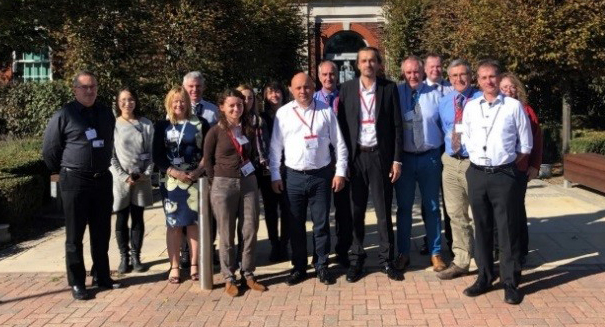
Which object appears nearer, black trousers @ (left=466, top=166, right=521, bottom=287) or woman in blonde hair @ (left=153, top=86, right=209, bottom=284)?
black trousers @ (left=466, top=166, right=521, bottom=287)

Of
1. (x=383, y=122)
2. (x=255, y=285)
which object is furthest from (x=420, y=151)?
(x=255, y=285)

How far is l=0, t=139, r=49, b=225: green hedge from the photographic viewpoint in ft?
25.2

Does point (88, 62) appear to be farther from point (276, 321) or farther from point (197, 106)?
point (276, 321)

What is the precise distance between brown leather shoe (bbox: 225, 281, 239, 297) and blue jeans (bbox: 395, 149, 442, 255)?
164 cm

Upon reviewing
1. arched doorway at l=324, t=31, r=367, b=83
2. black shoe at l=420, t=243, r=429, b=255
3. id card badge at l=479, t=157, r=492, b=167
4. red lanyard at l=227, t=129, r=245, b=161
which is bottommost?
black shoe at l=420, t=243, r=429, b=255

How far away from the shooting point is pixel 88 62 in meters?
9.86

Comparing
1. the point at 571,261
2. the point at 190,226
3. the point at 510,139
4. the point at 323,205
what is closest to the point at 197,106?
the point at 190,226

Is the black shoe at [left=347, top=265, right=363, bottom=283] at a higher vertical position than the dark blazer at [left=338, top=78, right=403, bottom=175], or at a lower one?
lower

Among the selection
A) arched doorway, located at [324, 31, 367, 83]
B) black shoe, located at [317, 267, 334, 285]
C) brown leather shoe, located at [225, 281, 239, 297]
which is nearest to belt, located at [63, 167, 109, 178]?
brown leather shoe, located at [225, 281, 239, 297]

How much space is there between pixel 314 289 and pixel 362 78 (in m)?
1.90

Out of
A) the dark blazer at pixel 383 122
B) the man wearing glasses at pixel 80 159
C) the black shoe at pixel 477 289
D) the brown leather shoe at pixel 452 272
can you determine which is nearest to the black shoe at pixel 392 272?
the brown leather shoe at pixel 452 272

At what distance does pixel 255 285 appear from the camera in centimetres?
530

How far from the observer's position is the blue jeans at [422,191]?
18.5 ft

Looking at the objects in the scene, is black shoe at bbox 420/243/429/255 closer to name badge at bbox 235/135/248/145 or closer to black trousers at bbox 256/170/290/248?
black trousers at bbox 256/170/290/248
